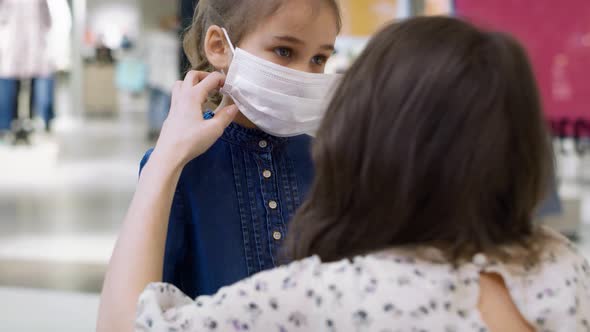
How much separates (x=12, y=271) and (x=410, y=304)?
10.9 ft

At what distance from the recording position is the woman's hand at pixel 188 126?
1118 mm

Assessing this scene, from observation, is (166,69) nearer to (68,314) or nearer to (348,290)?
(68,314)

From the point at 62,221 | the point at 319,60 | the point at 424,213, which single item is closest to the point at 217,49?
the point at 319,60

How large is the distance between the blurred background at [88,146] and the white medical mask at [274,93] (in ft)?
1.30

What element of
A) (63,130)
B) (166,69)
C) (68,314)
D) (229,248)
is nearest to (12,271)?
(68,314)

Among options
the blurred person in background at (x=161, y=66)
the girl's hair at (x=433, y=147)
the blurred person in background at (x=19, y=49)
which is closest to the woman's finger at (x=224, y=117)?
the girl's hair at (x=433, y=147)

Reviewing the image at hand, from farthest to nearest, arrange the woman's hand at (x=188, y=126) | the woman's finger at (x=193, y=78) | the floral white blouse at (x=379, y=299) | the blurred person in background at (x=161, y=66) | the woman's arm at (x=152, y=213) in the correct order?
the blurred person in background at (x=161, y=66), the woman's finger at (x=193, y=78), the woman's hand at (x=188, y=126), the woman's arm at (x=152, y=213), the floral white blouse at (x=379, y=299)

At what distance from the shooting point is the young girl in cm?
135

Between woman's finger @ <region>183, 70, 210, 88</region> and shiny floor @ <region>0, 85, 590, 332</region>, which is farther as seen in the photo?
shiny floor @ <region>0, 85, 590, 332</region>

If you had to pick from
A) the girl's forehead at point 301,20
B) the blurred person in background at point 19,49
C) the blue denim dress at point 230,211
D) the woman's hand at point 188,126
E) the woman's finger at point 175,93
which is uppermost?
the blurred person in background at point 19,49

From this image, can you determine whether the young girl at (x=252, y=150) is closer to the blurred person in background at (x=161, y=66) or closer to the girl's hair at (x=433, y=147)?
the girl's hair at (x=433, y=147)

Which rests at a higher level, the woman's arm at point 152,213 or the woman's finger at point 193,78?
the woman's finger at point 193,78

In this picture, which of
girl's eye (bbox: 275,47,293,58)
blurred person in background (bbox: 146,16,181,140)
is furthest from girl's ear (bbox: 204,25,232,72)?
blurred person in background (bbox: 146,16,181,140)

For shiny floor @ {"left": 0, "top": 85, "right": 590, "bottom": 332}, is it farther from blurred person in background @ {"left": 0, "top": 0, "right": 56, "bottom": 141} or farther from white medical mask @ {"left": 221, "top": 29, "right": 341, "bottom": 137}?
white medical mask @ {"left": 221, "top": 29, "right": 341, "bottom": 137}
